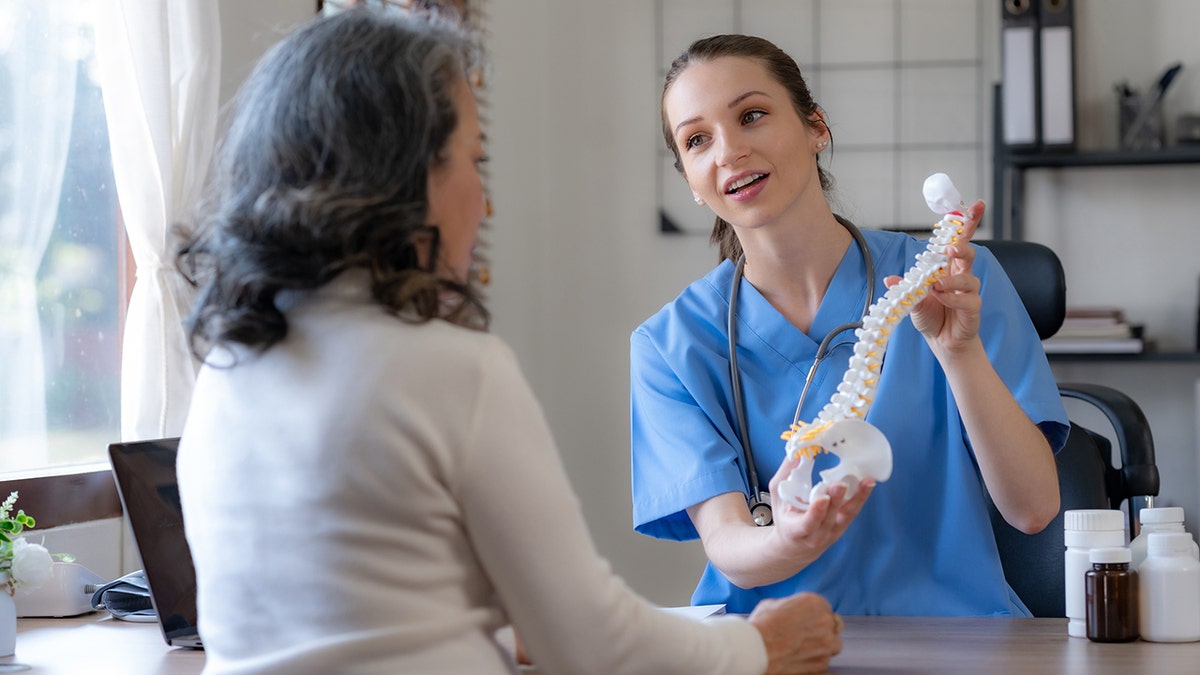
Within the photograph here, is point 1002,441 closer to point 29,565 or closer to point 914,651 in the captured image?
point 914,651

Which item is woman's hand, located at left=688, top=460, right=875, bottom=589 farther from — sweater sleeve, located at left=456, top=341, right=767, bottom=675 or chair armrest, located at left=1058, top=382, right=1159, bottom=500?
chair armrest, located at left=1058, top=382, right=1159, bottom=500

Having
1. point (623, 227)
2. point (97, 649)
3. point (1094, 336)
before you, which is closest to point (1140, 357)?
point (1094, 336)

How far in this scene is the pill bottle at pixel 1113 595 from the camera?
3.78 feet

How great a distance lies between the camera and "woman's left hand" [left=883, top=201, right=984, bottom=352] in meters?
1.29

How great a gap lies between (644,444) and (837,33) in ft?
7.50

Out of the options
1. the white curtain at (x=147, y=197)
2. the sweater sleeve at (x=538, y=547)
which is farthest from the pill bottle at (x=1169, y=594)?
the white curtain at (x=147, y=197)

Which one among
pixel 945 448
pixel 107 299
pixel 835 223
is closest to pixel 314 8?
pixel 107 299

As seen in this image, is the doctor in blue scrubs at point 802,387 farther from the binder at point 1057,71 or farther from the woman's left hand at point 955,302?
the binder at point 1057,71

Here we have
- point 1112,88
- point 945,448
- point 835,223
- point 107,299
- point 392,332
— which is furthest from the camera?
point 1112,88

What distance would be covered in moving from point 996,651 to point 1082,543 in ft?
0.44

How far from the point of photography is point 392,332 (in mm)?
780

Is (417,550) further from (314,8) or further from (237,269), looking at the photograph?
(314,8)

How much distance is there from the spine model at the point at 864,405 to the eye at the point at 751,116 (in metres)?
0.37

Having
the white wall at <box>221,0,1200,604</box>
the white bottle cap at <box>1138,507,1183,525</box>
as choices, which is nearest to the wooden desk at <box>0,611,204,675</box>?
the white bottle cap at <box>1138,507,1183,525</box>
